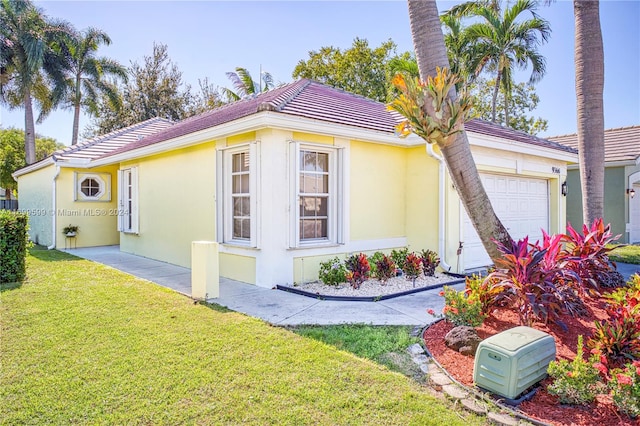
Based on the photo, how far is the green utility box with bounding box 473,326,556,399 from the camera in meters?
3.15

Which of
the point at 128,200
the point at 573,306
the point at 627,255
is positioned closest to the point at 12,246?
the point at 128,200

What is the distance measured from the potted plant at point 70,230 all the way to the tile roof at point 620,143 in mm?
18758

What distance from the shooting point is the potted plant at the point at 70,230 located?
519 inches

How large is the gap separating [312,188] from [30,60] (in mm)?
22828

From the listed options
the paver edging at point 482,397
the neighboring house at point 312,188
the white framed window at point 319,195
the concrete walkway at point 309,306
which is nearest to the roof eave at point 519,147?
the neighboring house at point 312,188

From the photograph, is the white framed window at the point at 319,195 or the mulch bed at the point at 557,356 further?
the white framed window at the point at 319,195

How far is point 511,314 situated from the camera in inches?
195

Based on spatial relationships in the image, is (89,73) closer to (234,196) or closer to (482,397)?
(234,196)

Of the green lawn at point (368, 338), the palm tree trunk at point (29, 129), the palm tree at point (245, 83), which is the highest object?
the palm tree at point (245, 83)

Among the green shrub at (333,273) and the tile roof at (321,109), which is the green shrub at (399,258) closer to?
the green shrub at (333,273)

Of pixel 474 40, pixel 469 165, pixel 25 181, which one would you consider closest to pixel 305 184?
pixel 469 165

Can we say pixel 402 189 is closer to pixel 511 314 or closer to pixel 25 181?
pixel 511 314

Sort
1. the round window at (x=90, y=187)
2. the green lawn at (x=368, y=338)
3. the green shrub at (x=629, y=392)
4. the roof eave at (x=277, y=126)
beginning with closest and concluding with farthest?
the green shrub at (x=629, y=392)
the green lawn at (x=368, y=338)
the roof eave at (x=277, y=126)
the round window at (x=90, y=187)

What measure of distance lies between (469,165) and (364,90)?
23.3 meters
